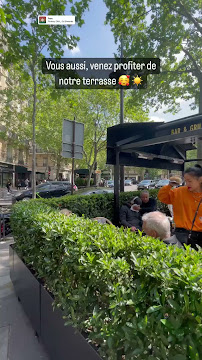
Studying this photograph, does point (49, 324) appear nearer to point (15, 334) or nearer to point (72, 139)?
point (15, 334)

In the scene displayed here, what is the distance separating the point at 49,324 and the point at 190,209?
215 centimetres

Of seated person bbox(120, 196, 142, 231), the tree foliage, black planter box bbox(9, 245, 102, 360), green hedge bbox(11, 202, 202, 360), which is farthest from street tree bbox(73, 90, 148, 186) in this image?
green hedge bbox(11, 202, 202, 360)

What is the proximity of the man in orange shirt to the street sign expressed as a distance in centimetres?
323

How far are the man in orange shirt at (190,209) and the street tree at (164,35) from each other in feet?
17.6

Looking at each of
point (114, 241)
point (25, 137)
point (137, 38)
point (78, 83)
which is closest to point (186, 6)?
point (137, 38)

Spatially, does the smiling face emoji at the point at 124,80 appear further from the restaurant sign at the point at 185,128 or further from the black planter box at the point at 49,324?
the black planter box at the point at 49,324

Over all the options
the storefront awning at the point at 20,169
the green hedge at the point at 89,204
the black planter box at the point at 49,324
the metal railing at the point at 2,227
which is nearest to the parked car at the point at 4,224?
the metal railing at the point at 2,227

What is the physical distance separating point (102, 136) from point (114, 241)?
22.0m

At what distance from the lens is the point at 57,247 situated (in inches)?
79.7

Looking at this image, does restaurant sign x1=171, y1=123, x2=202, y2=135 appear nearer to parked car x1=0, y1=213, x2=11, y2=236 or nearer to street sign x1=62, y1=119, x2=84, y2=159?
street sign x1=62, y1=119, x2=84, y2=159

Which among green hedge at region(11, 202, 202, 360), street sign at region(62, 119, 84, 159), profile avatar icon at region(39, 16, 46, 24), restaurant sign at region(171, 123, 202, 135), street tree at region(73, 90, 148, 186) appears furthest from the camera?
street tree at region(73, 90, 148, 186)

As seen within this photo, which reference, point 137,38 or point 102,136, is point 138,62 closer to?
point 137,38

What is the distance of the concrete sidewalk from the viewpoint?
2.24m

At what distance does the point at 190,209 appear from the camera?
2.92 m
